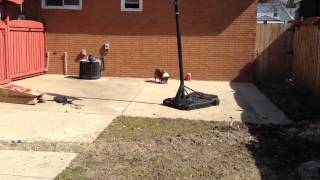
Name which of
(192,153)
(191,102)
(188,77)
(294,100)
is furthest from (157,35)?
(192,153)

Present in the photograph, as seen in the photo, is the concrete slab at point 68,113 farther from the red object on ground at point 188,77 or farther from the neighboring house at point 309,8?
the neighboring house at point 309,8

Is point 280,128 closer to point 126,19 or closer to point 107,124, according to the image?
point 107,124

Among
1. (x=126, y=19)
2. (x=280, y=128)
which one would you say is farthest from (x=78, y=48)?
(x=280, y=128)

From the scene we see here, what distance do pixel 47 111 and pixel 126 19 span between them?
7425mm

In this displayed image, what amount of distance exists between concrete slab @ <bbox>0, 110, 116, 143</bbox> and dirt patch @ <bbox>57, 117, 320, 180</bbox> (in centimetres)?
31

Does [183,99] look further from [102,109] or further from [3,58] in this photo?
[3,58]

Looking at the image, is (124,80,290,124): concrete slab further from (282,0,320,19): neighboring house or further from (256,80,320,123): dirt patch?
(282,0,320,19): neighboring house

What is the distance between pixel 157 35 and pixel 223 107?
239 inches

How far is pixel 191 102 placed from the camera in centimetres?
1114

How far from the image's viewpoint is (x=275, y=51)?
1703 centimetres

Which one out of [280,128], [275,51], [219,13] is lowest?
[280,128]

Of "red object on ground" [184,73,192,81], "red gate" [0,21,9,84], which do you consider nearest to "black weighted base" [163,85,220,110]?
"red gate" [0,21,9,84]

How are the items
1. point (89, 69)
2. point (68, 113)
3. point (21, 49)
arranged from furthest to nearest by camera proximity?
1. point (89, 69)
2. point (21, 49)
3. point (68, 113)

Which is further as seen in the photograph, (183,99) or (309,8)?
(309,8)
